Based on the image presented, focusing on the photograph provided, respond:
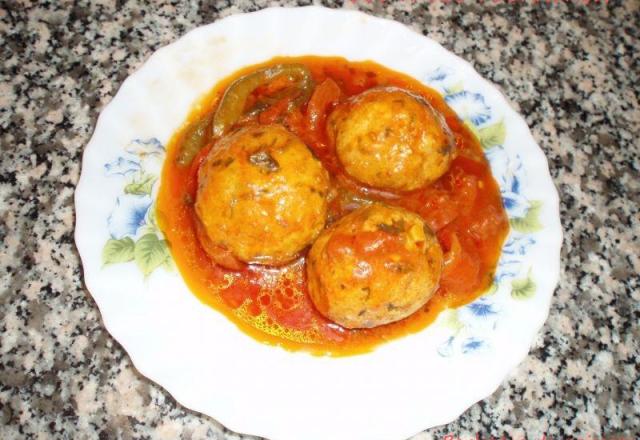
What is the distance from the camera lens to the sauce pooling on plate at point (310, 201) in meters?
2.62

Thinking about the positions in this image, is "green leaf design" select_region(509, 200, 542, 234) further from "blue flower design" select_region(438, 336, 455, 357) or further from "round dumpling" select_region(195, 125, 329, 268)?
"round dumpling" select_region(195, 125, 329, 268)

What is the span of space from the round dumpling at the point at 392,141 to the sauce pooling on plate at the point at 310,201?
24mm

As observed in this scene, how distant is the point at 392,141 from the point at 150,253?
120 centimetres

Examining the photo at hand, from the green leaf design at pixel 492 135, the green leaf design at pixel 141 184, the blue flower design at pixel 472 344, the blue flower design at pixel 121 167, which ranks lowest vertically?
the blue flower design at pixel 472 344

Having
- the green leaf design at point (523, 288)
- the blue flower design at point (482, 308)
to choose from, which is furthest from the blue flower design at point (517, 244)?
the blue flower design at point (482, 308)

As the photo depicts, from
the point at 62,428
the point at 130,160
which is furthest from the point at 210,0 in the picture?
the point at 62,428

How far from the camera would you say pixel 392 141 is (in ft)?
8.46

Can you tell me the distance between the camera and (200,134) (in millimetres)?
2857

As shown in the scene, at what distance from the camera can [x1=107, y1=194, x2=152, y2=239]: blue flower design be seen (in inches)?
101

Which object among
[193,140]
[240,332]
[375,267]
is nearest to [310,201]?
[375,267]

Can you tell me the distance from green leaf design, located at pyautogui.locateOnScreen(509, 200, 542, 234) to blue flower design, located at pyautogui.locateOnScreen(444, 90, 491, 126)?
537 millimetres

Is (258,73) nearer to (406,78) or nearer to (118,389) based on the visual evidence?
(406,78)

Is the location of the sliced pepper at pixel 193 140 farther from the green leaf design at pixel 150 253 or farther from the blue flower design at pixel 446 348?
the blue flower design at pixel 446 348

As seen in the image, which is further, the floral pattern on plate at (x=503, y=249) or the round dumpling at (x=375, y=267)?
the floral pattern on plate at (x=503, y=249)
